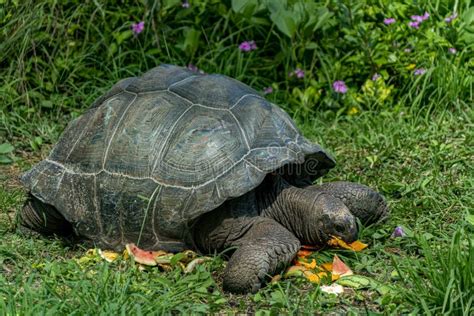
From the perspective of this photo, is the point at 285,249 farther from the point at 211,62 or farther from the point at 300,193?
the point at 211,62

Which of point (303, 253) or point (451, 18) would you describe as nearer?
point (303, 253)

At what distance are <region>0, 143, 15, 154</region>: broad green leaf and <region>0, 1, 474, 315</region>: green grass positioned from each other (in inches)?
3.3

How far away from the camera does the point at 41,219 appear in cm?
498

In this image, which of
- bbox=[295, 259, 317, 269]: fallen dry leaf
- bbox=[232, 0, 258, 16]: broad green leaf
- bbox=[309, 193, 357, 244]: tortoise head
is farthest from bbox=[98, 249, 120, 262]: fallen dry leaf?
bbox=[232, 0, 258, 16]: broad green leaf

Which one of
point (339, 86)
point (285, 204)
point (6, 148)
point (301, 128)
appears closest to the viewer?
point (285, 204)

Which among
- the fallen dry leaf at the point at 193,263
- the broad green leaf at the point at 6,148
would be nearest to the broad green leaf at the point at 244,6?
the broad green leaf at the point at 6,148

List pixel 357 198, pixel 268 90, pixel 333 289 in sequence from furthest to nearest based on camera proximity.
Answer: pixel 268 90
pixel 357 198
pixel 333 289

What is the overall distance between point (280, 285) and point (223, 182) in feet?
2.04

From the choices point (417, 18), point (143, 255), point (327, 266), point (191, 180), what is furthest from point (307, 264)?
point (417, 18)

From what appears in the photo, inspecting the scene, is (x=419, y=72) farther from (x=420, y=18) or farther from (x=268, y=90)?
(x=268, y=90)

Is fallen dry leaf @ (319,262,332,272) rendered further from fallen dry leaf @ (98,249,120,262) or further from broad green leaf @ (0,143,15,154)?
broad green leaf @ (0,143,15,154)

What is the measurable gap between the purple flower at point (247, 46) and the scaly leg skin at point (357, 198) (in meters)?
2.58

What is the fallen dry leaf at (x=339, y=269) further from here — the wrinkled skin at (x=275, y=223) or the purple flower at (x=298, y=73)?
the purple flower at (x=298, y=73)

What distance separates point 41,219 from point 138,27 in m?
2.84
